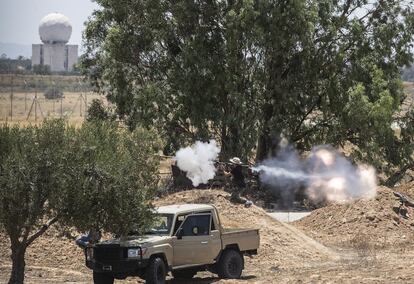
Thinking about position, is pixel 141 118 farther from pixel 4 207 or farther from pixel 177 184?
pixel 4 207

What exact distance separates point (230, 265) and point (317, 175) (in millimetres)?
20203

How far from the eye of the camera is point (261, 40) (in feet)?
146

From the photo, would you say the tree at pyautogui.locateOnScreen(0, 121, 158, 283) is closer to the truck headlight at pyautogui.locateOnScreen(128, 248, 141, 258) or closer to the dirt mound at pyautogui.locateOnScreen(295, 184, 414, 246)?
the truck headlight at pyautogui.locateOnScreen(128, 248, 141, 258)

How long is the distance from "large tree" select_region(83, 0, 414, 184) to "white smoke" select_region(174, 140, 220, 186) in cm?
896

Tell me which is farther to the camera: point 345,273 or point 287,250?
point 287,250

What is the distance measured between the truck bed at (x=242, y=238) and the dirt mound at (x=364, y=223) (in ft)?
33.4

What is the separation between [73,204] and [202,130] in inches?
1123

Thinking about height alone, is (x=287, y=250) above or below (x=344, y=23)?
below

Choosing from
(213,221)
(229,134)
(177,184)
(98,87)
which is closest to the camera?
(213,221)

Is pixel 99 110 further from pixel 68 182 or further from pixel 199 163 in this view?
pixel 68 182

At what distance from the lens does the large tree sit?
149 feet

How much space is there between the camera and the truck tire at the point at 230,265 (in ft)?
70.4

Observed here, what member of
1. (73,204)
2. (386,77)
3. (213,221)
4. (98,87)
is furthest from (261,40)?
(73,204)

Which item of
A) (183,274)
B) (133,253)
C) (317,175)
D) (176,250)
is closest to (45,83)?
(317,175)
